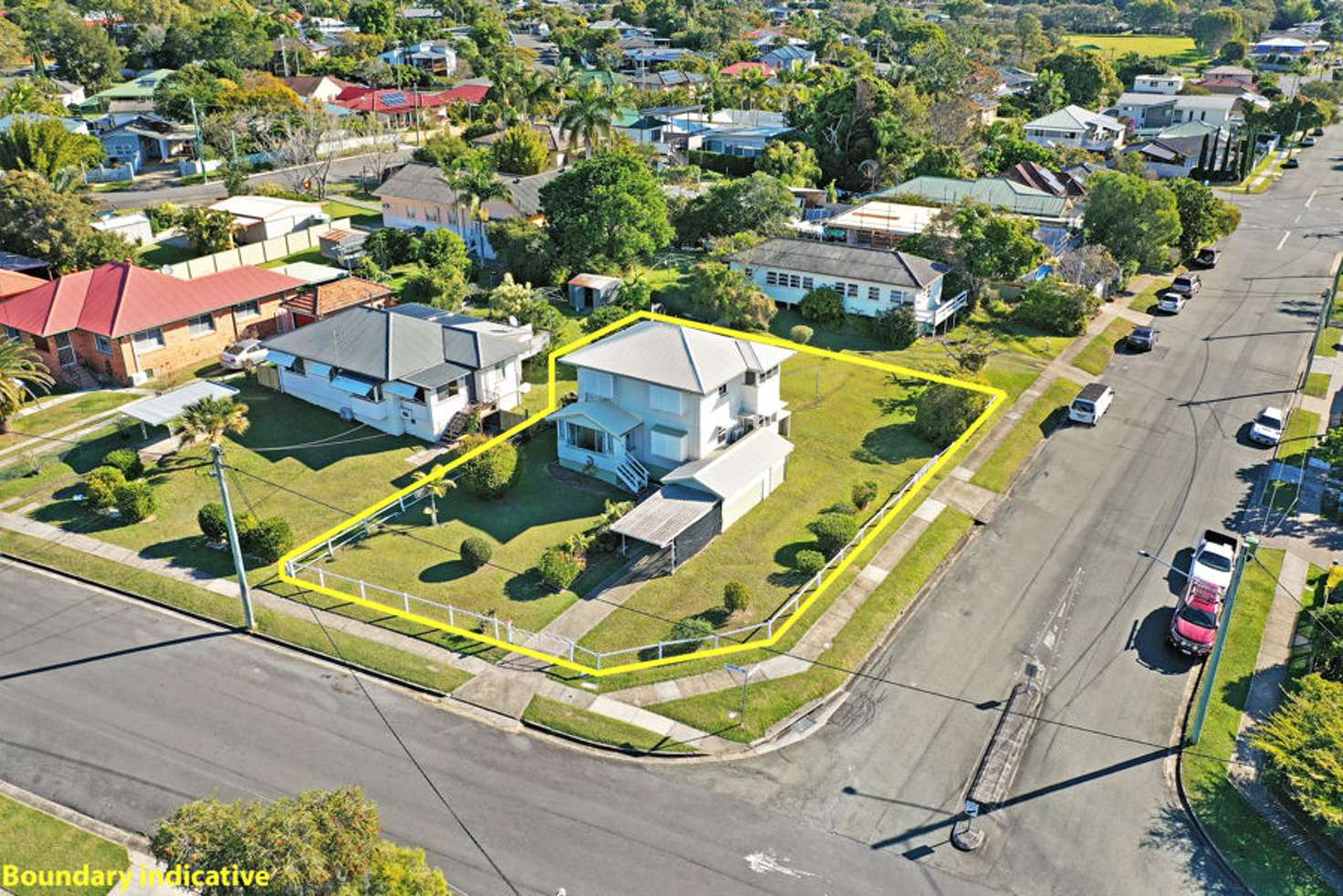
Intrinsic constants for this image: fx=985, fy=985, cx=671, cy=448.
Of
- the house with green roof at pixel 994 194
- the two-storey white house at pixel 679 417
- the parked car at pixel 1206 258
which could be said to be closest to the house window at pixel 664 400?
the two-storey white house at pixel 679 417

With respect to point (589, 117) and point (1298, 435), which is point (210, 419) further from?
point (1298, 435)

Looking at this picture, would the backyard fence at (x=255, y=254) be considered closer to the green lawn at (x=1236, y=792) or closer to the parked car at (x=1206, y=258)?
the green lawn at (x=1236, y=792)

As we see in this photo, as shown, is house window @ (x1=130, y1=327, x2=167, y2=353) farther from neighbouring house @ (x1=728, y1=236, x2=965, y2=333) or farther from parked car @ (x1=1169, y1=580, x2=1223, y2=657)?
parked car @ (x1=1169, y1=580, x2=1223, y2=657)

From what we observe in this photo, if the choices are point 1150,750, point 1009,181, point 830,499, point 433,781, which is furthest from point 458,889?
point 1009,181

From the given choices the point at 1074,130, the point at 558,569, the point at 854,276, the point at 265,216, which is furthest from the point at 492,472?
the point at 1074,130

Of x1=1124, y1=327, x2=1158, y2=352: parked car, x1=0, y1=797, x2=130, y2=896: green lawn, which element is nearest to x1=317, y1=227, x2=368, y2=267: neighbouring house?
x1=0, y1=797, x2=130, y2=896: green lawn

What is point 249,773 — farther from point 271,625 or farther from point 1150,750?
point 1150,750
